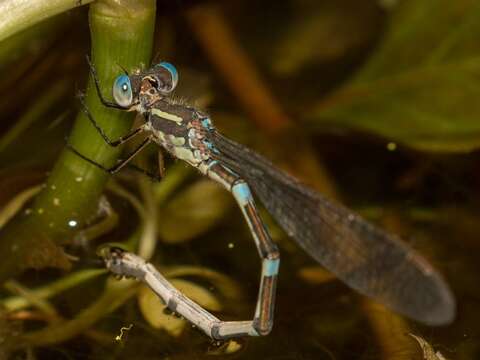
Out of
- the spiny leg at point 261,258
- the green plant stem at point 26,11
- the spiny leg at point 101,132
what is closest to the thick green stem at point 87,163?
the spiny leg at point 101,132

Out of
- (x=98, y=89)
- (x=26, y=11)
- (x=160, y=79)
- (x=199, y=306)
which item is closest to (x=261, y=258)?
(x=199, y=306)

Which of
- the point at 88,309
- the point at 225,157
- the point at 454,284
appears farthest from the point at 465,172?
the point at 88,309

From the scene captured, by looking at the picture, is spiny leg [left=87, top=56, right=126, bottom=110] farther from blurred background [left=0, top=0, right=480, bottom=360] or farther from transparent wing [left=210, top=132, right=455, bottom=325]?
transparent wing [left=210, top=132, right=455, bottom=325]

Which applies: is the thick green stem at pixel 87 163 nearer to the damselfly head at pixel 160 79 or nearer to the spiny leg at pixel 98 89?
the spiny leg at pixel 98 89

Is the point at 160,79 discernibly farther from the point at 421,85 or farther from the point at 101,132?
the point at 421,85

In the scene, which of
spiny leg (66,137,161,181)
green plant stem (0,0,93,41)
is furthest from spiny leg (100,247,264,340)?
green plant stem (0,0,93,41)
